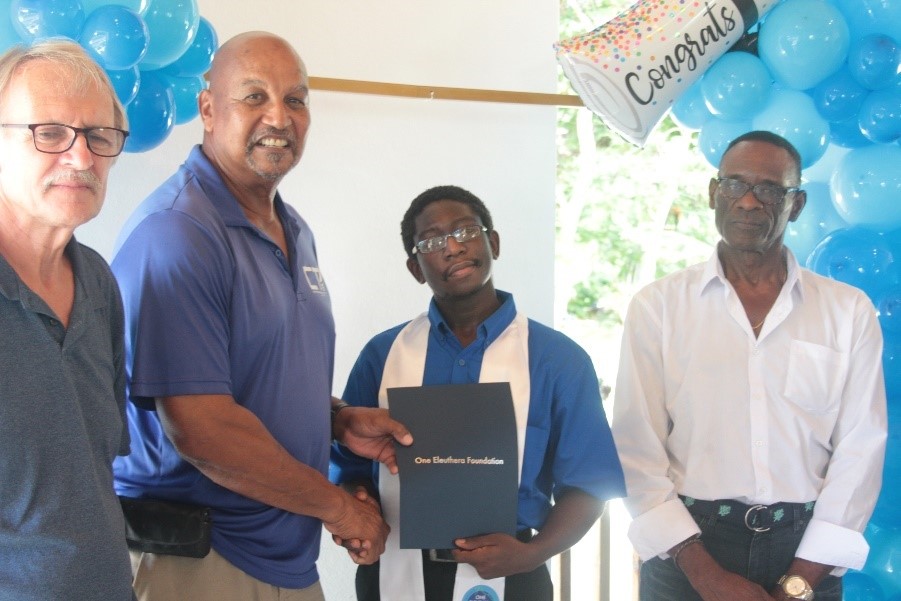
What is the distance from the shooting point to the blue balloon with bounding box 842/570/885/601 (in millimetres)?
2830

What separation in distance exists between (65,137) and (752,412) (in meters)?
1.68

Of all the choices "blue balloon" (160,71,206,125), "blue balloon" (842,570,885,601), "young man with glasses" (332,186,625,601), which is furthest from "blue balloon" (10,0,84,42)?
"blue balloon" (842,570,885,601)

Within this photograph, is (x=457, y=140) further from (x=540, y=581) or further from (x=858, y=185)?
(x=540, y=581)

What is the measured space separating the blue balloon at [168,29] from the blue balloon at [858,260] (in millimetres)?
1883

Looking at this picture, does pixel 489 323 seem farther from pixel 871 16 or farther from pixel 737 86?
pixel 871 16

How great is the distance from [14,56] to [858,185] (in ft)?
7.46

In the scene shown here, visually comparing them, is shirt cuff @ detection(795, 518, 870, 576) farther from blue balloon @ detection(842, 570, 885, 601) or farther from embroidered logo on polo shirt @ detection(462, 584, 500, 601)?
embroidered logo on polo shirt @ detection(462, 584, 500, 601)

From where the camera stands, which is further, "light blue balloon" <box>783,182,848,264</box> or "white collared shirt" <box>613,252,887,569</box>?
"light blue balloon" <box>783,182,848,264</box>

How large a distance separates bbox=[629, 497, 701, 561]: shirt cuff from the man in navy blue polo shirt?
664mm

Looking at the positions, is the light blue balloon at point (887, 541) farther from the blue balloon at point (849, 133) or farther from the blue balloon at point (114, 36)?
the blue balloon at point (114, 36)

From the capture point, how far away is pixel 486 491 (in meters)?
1.99

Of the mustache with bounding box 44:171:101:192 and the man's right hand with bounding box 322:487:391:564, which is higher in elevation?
the mustache with bounding box 44:171:101:192

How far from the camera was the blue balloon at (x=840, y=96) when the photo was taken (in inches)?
111

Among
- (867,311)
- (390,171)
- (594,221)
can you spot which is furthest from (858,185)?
(594,221)
